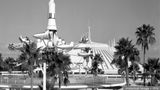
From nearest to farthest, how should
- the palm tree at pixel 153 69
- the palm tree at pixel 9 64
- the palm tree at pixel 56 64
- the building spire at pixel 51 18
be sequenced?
the palm tree at pixel 56 64 → the palm tree at pixel 153 69 → the building spire at pixel 51 18 → the palm tree at pixel 9 64

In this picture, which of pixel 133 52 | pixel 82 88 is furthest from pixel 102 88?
pixel 133 52

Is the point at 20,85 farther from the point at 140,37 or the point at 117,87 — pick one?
the point at 140,37

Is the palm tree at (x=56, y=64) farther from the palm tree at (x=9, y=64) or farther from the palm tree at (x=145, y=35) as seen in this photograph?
the palm tree at (x=9, y=64)

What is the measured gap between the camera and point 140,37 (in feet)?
185

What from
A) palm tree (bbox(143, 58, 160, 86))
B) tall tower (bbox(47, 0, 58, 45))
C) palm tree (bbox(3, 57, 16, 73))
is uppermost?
tall tower (bbox(47, 0, 58, 45))

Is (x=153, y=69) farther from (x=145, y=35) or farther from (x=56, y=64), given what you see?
(x=56, y=64)

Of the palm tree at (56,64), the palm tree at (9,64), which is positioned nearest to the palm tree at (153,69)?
the palm tree at (56,64)

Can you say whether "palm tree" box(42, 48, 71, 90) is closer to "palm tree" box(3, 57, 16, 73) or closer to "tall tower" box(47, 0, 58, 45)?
"tall tower" box(47, 0, 58, 45)

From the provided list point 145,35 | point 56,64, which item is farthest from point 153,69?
point 56,64

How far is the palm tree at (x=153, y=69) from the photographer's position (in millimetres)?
47125

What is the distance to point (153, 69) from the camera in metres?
47.6

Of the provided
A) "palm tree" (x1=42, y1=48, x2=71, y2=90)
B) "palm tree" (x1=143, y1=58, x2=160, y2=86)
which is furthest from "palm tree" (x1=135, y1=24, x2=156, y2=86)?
"palm tree" (x1=42, y1=48, x2=71, y2=90)

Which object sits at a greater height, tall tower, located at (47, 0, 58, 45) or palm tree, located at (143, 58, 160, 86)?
tall tower, located at (47, 0, 58, 45)

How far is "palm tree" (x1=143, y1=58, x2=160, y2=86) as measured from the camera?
1855 inches
